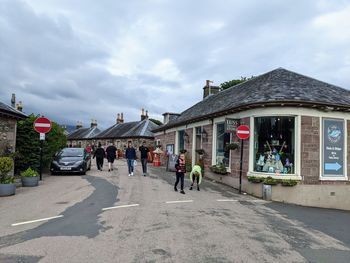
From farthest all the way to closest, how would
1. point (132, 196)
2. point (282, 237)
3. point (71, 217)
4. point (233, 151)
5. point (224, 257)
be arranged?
point (233, 151) → point (132, 196) → point (71, 217) → point (282, 237) → point (224, 257)

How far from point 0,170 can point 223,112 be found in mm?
9670

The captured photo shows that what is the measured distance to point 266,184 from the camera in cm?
1269

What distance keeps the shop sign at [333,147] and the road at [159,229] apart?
126 inches

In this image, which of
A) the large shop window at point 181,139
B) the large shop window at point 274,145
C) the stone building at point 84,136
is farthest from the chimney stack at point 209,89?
the stone building at point 84,136

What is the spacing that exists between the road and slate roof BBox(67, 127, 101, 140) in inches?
1669

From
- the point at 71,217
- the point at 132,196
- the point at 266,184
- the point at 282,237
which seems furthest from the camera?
the point at 266,184

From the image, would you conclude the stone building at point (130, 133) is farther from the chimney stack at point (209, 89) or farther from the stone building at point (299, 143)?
the stone building at point (299, 143)

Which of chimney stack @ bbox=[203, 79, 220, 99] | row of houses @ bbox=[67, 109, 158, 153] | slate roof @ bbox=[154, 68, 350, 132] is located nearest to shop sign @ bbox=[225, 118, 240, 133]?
slate roof @ bbox=[154, 68, 350, 132]

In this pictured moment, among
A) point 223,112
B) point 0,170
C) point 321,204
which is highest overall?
point 223,112

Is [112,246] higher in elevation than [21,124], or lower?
lower

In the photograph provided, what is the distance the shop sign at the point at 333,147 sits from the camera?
13469 millimetres

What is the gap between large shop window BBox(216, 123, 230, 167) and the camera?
15873 mm

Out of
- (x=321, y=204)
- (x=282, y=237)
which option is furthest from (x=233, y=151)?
(x=282, y=237)

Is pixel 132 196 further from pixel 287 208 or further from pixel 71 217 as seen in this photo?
pixel 287 208
